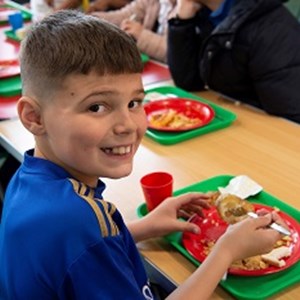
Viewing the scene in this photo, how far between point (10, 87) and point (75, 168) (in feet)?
3.90

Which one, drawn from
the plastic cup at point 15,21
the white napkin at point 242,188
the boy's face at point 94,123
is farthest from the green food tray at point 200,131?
the plastic cup at point 15,21

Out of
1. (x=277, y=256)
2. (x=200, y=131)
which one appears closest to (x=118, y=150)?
(x=277, y=256)

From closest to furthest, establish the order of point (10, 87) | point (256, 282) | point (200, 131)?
point (256, 282) → point (200, 131) → point (10, 87)

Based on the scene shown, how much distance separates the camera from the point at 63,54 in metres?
0.80

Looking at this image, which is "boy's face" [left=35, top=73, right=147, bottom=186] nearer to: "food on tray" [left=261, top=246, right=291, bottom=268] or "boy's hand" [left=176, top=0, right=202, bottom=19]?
"food on tray" [left=261, top=246, right=291, bottom=268]

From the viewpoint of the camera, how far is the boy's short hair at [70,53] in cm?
80

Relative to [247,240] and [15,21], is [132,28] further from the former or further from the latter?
[247,240]

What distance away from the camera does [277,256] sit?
3.26ft

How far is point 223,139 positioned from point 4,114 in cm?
76

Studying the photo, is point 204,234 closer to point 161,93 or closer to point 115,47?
point 115,47

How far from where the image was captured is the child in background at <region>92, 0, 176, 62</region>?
2.31 m

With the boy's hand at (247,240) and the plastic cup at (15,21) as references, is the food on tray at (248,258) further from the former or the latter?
the plastic cup at (15,21)

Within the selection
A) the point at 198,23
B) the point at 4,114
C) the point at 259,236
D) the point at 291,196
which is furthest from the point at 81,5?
the point at 259,236

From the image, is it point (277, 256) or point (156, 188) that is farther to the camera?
point (156, 188)
